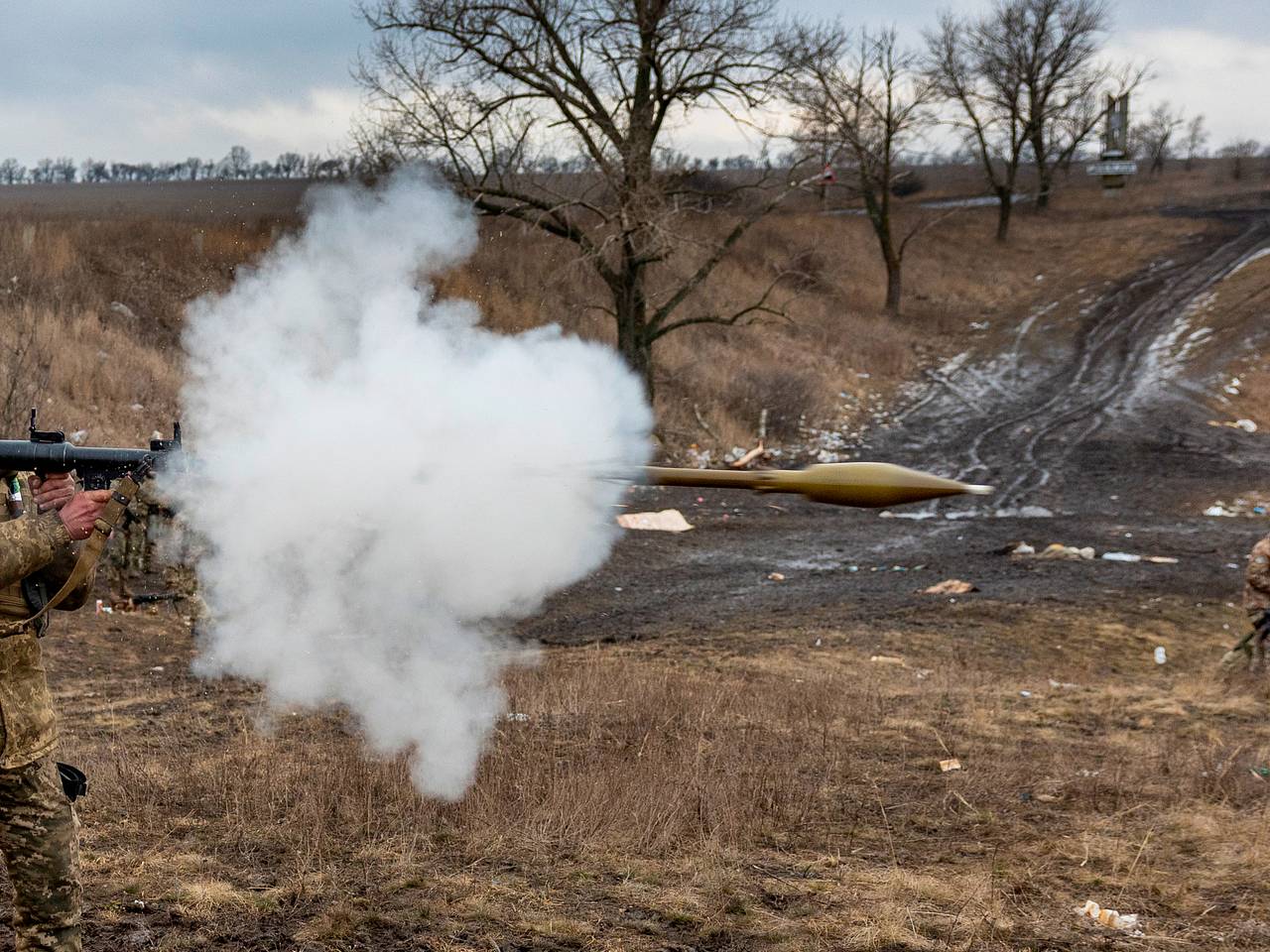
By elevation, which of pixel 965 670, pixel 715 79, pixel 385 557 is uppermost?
pixel 715 79

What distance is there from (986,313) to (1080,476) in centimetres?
1789

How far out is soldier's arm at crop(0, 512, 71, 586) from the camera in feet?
12.7

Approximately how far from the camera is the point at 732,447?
21.4 metres

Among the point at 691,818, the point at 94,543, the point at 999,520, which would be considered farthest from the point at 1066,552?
the point at 94,543

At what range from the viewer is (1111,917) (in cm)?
543

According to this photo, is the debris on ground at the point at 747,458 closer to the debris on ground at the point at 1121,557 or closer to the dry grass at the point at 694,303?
the dry grass at the point at 694,303

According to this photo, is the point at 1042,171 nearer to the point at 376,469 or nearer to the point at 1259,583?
the point at 1259,583

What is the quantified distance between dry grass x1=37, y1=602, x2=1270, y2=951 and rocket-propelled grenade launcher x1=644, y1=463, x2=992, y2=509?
6.17 ft

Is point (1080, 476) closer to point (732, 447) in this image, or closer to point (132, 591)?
point (732, 447)

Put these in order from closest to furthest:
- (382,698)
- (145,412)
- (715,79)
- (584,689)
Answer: (382,698)
(584,689)
(145,412)
(715,79)

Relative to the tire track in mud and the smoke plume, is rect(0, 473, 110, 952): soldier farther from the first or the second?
the tire track in mud

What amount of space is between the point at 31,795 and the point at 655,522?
12.8m

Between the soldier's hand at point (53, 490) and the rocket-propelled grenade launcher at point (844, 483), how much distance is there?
231 cm

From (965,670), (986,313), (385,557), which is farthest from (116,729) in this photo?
(986,313)
